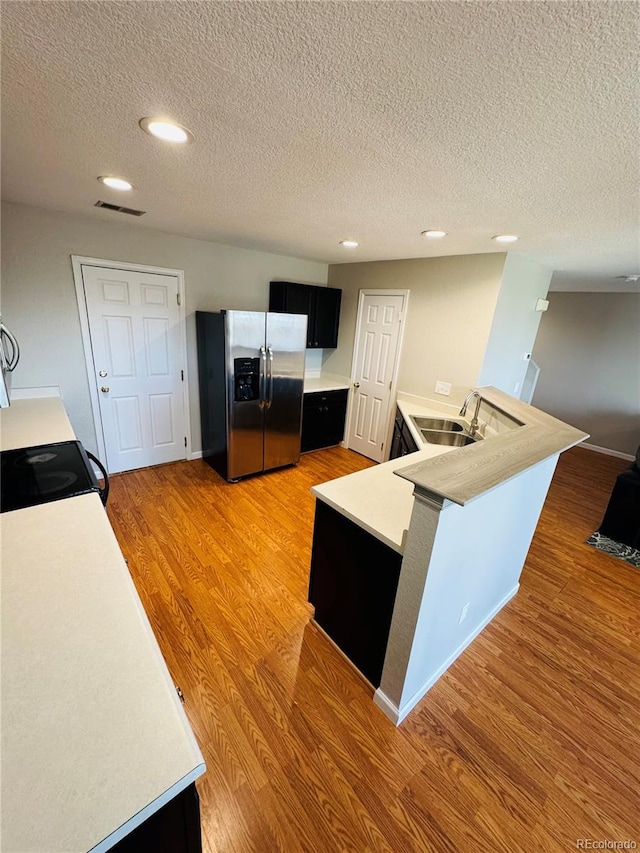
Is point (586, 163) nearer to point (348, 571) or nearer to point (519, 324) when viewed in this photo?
point (348, 571)

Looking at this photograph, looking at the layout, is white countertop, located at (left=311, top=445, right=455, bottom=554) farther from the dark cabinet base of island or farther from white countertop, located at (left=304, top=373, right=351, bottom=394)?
white countertop, located at (left=304, top=373, right=351, bottom=394)

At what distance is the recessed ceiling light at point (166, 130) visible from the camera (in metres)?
1.16

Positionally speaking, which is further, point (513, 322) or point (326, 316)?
point (326, 316)

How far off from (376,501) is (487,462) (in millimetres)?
532

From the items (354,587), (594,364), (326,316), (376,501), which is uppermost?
(326,316)

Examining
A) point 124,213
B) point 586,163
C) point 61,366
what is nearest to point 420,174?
point 586,163

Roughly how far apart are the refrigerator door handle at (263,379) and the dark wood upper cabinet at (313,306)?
0.98m

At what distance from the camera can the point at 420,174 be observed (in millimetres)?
1442

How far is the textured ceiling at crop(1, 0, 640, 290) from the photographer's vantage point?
0.72 metres

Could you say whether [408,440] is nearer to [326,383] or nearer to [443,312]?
[443,312]

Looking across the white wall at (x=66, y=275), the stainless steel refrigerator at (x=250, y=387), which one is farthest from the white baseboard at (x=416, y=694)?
the white wall at (x=66, y=275)

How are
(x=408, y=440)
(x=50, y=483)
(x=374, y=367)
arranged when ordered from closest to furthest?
(x=50, y=483)
(x=408, y=440)
(x=374, y=367)

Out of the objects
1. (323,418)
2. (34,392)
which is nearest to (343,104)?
(34,392)

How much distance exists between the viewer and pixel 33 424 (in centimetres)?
224
